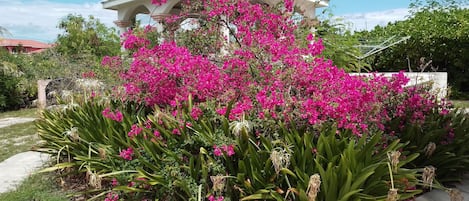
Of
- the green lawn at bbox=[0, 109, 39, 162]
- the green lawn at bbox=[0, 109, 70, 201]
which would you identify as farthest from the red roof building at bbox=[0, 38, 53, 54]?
the green lawn at bbox=[0, 109, 70, 201]

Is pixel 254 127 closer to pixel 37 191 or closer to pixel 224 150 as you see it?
pixel 224 150

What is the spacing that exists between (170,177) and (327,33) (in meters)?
9.71

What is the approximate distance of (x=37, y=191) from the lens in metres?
4.43

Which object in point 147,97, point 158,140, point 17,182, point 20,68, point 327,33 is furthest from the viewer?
point 20,68

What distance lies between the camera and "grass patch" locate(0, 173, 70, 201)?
4.23 m

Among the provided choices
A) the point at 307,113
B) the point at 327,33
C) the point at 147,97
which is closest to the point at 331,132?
the point at 307,113

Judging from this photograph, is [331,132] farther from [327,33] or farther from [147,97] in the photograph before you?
[327,33]

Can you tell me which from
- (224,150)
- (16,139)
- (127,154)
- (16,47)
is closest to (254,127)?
(224,150)

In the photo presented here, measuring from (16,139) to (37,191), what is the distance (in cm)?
437

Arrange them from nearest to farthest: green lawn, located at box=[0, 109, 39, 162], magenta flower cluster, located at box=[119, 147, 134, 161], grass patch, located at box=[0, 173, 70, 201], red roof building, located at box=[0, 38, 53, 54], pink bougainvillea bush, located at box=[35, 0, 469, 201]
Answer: pink bougainvillea bush, located at box=[35, 0, 469, 201] → magenta flower cluster, located at box=[119, 147, 134, 161] → grass patch, located at box=[0, 173, 70, 201] → green lawn, located at box=[0, 109, 39, 162] → red roof building, located at box=[0, 38, 53, 54]

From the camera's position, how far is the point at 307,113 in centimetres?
338

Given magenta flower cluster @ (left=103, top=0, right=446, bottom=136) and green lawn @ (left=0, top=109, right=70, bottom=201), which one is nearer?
magenta flower cluster @ (left=103, top=0, right=446, bottom=136)

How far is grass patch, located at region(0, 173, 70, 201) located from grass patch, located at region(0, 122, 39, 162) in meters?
2.05

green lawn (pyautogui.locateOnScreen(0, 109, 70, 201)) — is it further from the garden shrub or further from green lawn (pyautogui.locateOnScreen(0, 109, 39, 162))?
the garden shrub
